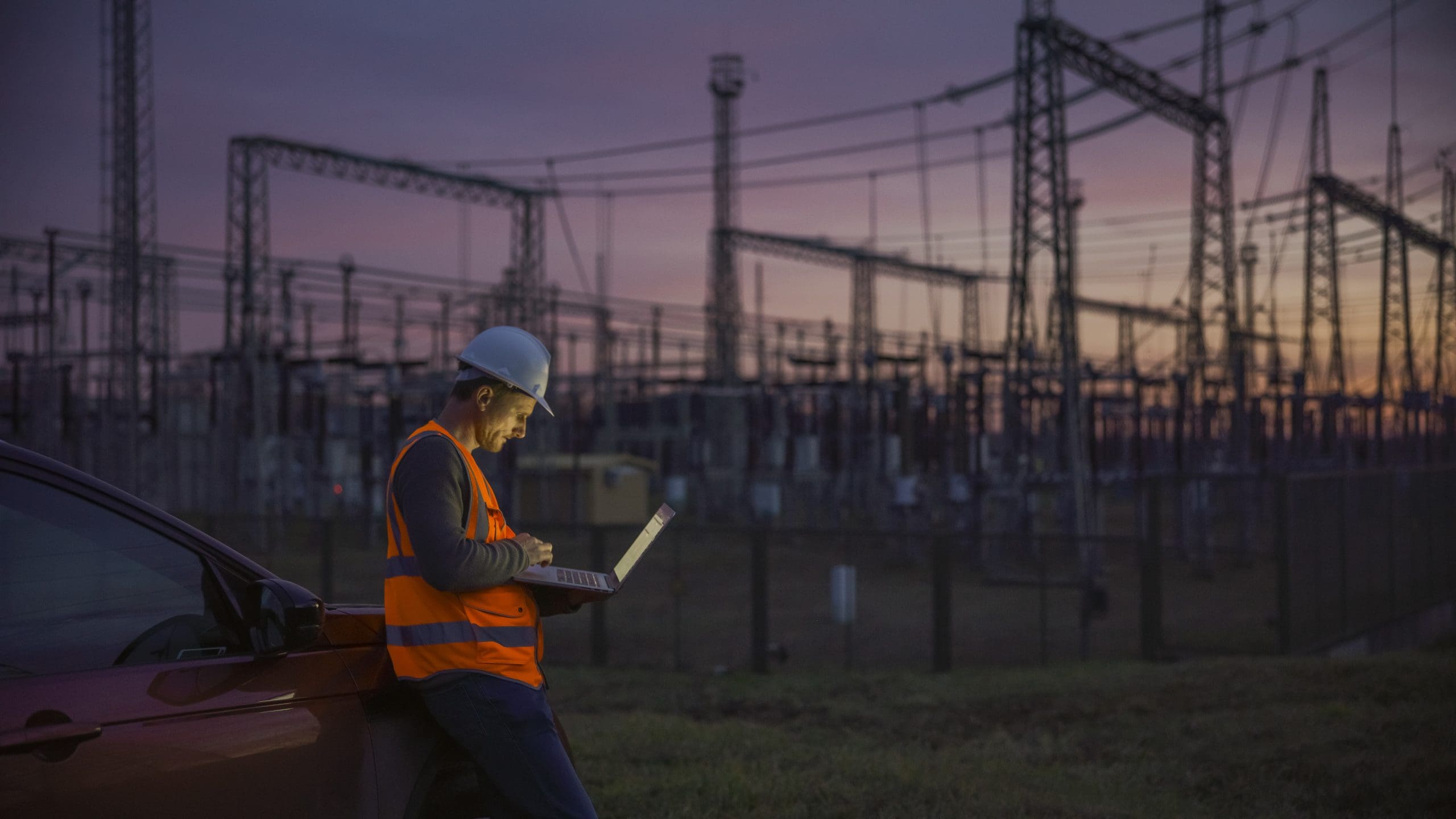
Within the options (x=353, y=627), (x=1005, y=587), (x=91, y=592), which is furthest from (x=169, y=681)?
(x=1005, y=587)

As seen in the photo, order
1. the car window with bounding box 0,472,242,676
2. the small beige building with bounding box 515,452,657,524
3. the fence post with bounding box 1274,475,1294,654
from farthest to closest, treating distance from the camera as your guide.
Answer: the small beige building with bounding box 515,452,657,524 → the fence post with bounding box 1274,475,1294,654 → the car window with bounding box 0,472,242,676

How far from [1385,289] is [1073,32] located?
1708 cm

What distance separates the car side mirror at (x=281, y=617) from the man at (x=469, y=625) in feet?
0.67

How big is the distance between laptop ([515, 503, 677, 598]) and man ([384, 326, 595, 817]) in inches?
1.6

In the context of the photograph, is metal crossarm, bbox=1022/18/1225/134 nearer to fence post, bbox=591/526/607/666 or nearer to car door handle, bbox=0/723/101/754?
fence post, bbox=591/526/607/666

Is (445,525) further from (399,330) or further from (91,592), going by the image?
(399,330)

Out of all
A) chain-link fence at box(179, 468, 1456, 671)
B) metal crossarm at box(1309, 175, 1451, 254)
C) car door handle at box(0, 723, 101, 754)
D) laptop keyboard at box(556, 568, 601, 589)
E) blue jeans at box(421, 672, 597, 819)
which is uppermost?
metal crossarm at box(1309, 175, 1451, 254)

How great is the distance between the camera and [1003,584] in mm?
19297

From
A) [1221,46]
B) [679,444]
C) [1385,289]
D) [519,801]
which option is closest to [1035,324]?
[1221,46]

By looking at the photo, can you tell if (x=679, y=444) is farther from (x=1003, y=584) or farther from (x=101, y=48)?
(x=101, y=48)

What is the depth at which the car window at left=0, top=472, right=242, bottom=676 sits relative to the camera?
2758mm

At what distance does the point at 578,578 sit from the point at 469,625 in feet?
1.11

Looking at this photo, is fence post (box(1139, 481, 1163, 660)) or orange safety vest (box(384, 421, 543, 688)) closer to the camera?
orange safety vest (box(384, 421, 543, 688))

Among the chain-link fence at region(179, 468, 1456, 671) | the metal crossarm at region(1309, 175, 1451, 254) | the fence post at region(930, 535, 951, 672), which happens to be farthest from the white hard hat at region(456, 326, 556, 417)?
the metal crossarm at region(1309, 175, 1451, 254)
